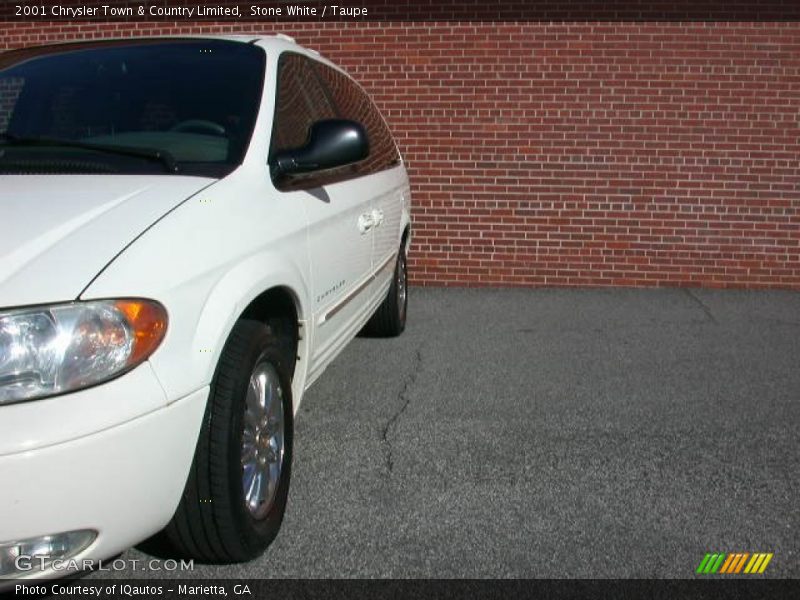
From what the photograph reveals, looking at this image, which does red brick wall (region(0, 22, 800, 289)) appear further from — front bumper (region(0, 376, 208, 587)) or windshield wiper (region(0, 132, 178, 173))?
front bumper (region(0, 376, 208, 587))

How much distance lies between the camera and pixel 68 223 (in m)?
2.34

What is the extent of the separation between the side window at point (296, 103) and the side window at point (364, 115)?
23 cm

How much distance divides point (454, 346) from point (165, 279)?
3853mm

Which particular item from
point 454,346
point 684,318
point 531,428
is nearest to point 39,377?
point 531,428

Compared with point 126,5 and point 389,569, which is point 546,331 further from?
point 126,5

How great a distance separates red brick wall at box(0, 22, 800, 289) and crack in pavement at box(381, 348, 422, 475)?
2.84 meters

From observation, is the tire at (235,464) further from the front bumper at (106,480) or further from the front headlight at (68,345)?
the front headlight at (68,345)

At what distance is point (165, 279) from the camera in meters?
2.29

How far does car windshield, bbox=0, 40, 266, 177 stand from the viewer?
2.99 metres

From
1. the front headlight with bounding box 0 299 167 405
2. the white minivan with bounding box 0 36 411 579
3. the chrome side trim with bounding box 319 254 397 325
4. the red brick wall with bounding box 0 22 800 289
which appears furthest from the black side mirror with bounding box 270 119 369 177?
the red brick wall with bounding box 0 22 800 289

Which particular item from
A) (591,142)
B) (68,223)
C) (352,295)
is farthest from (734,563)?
(591,142)

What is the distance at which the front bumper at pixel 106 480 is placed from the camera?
1979 millimetres

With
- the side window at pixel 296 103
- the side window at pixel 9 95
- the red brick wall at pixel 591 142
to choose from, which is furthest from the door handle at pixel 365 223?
the red brick wall at pixel 591 142

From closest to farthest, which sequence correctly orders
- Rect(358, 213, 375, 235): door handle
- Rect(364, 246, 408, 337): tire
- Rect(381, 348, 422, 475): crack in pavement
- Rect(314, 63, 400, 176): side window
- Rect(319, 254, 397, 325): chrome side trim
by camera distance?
Rect(319, 254, 397, 325): chrome side trim < Rect(381, 348, 422, 475): crack in pavement < Rect(358, 213, 375, 235): door handle < Rect(314, 63, 400, 176): side window < Rect(364, 246, 408, 337): tire
